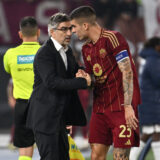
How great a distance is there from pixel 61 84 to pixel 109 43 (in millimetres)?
706

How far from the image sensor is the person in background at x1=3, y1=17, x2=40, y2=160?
7.78 meters

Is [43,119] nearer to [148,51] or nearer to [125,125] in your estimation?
[125,125]

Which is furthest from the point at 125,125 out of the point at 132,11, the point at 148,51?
the point at 132,11

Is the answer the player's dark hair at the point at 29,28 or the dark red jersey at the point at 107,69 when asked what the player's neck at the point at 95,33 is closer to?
Result: the dark red jersey at the point at 107,69

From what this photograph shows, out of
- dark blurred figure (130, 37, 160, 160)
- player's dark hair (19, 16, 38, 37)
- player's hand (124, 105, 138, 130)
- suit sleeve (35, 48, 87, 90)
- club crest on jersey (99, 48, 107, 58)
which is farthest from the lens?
dark blurred figure (130, 37, 160, 160)

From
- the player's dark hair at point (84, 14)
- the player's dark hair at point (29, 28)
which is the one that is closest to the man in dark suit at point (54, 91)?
the player's dark hair at point (84, 14)

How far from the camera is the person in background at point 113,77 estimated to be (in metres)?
6.48

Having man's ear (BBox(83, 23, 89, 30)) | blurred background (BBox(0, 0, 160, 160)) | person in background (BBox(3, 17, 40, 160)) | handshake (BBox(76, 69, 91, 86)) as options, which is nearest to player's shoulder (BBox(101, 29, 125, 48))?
man's ear (BBox(83, 23, 89, 30))

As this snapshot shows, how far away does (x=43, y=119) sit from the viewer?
247 inches

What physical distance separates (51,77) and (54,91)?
0.63 feet

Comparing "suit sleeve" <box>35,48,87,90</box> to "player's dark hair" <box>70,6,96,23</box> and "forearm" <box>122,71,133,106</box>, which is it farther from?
"player's dark hair" <box>70,6,96,23</box>

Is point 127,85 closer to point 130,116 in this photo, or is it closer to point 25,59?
point 130,116

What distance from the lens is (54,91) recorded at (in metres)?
6.26

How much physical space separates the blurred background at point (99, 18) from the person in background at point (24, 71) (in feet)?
19.4
